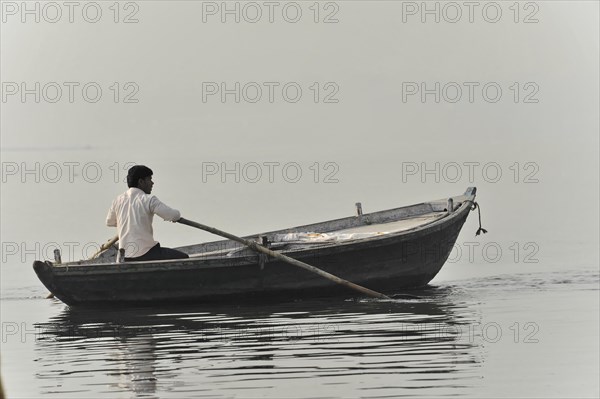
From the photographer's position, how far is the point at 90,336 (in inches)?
614

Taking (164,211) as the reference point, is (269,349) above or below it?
below

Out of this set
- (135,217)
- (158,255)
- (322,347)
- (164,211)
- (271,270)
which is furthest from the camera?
(271,270)

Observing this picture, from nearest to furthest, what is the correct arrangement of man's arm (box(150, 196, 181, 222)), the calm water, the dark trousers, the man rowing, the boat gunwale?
the calm water
man's arm (box(150, 196, 181, 222))
the boat gunwale
the man rowing
the dark trousers

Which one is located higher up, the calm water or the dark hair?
the dark hair

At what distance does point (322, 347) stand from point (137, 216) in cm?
359

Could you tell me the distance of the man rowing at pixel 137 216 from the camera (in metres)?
16.8

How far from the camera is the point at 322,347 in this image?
46.6 feet

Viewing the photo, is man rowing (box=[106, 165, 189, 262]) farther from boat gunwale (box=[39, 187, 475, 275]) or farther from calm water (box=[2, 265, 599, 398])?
calm water (box=[2, 265, 599, 398])

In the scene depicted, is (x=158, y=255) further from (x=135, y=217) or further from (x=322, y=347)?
(x=322, y=347)

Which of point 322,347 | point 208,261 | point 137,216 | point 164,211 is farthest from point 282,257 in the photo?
point 322,347

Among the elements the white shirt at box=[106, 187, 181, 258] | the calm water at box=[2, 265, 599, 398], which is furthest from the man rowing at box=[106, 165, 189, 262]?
the calm water at box=[2, 265, 599, 398]

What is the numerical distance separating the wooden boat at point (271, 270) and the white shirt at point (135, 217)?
0.36 metres

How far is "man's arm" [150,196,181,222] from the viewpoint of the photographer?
1650 cm

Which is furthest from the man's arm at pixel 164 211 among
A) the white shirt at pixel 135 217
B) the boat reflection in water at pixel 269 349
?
the boat reflection in water at pixel 269 349
